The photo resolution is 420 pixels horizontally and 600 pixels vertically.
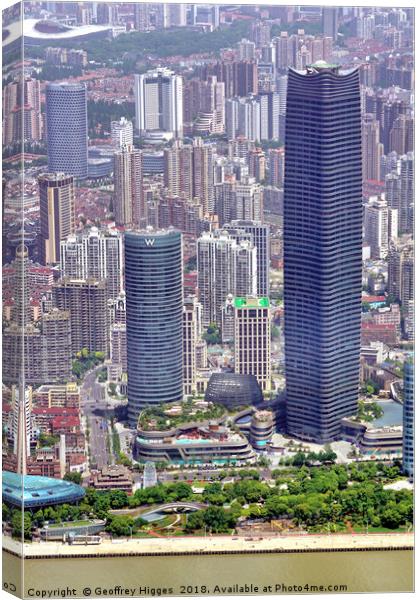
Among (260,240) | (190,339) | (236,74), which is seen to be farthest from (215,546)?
(236,74)

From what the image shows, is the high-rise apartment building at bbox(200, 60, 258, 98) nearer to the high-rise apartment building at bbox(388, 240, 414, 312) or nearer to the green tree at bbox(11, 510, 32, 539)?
the high-rise apartment building at bbox(388, 240, 414, 312)

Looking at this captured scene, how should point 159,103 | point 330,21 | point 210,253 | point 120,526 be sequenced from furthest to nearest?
point 210,253 → point 159,103 → point 330,21 → point 120,526

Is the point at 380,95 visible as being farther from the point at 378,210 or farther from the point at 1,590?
the point at 1,590

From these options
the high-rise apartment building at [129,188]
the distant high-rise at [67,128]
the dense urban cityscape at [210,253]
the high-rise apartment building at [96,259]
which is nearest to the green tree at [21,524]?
the dense urban cityscape at [210,253]

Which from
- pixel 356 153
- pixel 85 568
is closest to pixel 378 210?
pixel 356 153

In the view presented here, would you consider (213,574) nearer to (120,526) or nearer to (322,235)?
(120,526)

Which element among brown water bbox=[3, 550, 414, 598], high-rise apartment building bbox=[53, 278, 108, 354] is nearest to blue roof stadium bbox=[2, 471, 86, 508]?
brown water bbox=[3, 550, 414, 598]

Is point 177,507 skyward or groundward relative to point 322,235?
groundward
